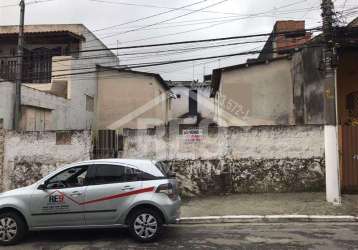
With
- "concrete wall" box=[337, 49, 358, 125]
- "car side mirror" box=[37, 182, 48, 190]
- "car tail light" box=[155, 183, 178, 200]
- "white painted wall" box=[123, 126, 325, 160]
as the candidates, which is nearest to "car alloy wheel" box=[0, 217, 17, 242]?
"car side mirror" box=[37, 182, 48, 190]

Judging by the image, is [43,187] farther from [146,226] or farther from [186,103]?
[186,103]

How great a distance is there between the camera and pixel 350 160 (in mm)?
12680

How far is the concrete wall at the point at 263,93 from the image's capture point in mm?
19781

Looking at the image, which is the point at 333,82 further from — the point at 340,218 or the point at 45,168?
the point at 45,168

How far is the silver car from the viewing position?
7.81 metres

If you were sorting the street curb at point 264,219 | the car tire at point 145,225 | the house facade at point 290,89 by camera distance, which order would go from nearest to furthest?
the car tire at point 145,225, the street curb at point 264,219, the house facade at point 290,89

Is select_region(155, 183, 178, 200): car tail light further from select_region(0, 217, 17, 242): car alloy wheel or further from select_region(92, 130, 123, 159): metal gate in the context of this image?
select_region(92, 130, 123, 159): metal gate

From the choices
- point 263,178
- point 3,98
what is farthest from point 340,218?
point 3,98

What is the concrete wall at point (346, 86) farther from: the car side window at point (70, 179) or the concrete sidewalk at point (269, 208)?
the car side window at point (70, 179)

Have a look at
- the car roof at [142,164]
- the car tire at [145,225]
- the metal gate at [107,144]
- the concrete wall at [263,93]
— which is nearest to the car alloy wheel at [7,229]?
the car roof at [142,164]

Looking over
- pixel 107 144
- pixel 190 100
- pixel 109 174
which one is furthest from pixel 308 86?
pixel 190 100

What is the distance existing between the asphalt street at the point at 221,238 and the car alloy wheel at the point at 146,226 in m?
0.20

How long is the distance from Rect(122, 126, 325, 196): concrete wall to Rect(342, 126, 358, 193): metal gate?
2.11 feet

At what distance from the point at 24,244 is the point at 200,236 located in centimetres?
338
